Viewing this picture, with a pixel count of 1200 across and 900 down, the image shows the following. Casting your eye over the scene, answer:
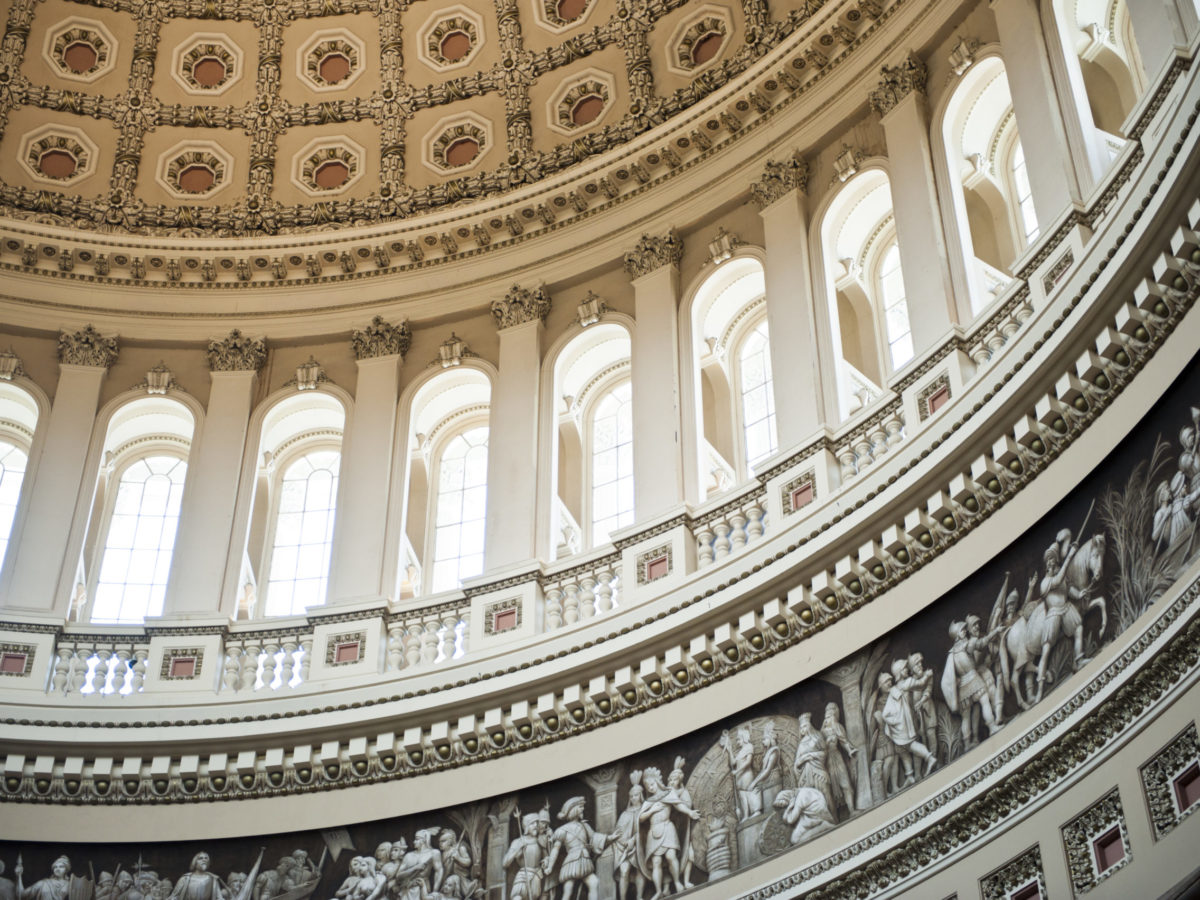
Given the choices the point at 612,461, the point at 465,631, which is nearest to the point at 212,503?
the point at 465,631

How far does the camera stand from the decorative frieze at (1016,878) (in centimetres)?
1579

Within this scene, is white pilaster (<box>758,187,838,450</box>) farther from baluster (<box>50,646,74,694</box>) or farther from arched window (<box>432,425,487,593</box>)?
baluster (<box>50,646,74,694</box>)

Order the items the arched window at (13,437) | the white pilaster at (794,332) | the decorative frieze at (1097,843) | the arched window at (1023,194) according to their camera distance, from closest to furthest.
Answer: the decorative frieze at (1097,843)
the arched window at (1023,194)
the white pilaster at (794,332)
the arched window at (13,437)

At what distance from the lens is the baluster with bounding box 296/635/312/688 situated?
2297cm

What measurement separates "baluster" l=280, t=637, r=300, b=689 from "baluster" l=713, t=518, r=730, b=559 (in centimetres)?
555

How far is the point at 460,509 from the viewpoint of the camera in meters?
25.9

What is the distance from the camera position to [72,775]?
21891mm

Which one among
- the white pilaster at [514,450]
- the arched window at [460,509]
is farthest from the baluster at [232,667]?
the white pilaster at [514,450]

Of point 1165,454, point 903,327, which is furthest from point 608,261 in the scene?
point 1165,454

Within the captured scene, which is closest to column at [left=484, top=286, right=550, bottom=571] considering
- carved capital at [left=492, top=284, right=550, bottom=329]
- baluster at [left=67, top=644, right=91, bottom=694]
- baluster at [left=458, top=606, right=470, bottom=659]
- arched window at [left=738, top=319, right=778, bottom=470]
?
carved capital at [left=492, top=284, right=550, bottom=329]

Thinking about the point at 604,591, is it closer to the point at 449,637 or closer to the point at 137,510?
the point at 449,637

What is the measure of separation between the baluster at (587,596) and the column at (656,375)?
0.94 m

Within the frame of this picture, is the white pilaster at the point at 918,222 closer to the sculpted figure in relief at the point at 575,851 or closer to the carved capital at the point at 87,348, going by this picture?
the sculpted figure in relief at the point at 575,851

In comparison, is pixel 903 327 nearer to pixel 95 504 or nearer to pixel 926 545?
pixel 926 545
